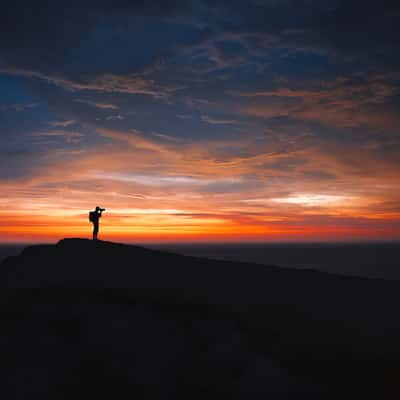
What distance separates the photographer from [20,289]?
9.82 m

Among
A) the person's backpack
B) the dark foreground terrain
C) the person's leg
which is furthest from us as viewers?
the person's backpack

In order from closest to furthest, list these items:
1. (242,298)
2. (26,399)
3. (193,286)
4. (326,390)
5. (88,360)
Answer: (326,390) < (26,399) < (88,360) < (242,298) < (193,286)

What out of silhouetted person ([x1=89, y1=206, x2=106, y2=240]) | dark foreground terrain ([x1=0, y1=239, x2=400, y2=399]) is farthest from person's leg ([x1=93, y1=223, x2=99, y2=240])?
dark foreground terrain ([x1=0, y1=239, x2=400, y2=399])

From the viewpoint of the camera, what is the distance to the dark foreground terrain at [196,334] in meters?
6.46

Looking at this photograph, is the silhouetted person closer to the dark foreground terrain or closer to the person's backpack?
the person's backpack

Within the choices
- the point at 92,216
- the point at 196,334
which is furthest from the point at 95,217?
the point at 196,334

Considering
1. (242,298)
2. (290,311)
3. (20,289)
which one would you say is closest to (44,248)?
(20,289)

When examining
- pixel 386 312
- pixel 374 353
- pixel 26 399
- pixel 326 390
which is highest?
pixel 386 312

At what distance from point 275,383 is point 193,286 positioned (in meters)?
3.49

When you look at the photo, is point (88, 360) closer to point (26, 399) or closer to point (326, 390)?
point (26, 399)

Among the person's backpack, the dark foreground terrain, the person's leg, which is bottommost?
the dark foreground terrain

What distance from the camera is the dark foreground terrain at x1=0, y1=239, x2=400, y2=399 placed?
254 inches

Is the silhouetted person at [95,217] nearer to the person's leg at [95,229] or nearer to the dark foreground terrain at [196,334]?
the person's leg at [95,229]

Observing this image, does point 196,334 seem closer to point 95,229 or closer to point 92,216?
point 95,229
